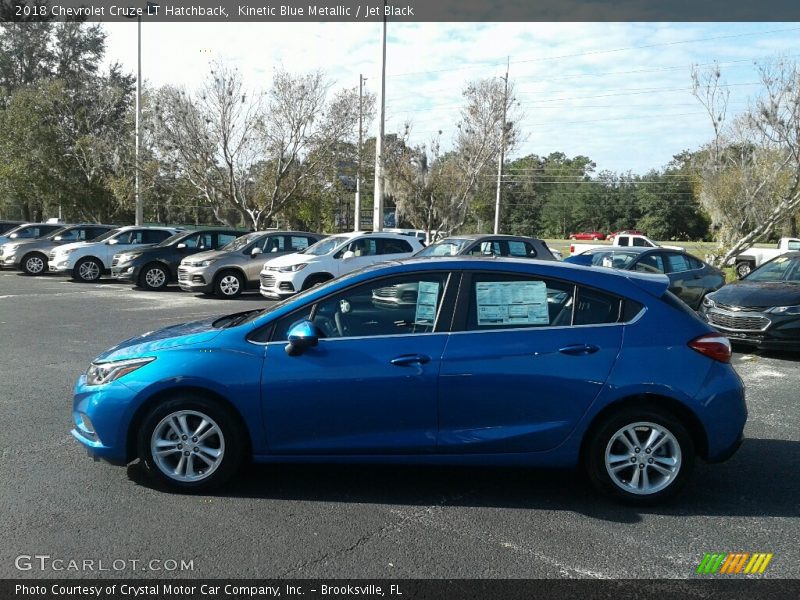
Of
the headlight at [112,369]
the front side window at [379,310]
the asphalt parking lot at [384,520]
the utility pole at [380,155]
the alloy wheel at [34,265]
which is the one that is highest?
the utility pole at [380,155]

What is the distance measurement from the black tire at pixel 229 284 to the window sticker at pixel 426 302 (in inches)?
524

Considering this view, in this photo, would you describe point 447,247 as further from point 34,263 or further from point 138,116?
point 138,116

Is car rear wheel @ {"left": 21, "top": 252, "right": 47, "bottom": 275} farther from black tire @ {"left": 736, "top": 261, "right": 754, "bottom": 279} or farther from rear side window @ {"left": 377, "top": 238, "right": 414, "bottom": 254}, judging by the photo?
black tire @ {"left": 736, "top": 261, "right": 754, "bottom": 279}

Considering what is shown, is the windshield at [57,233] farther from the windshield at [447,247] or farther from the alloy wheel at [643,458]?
the alloy wheel at [643,458]

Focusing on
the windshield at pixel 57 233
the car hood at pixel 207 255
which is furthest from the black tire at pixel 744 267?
the windshield at pixel 57 233

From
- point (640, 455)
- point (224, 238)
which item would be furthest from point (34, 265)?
point (640, 455)

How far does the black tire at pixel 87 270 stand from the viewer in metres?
20.4

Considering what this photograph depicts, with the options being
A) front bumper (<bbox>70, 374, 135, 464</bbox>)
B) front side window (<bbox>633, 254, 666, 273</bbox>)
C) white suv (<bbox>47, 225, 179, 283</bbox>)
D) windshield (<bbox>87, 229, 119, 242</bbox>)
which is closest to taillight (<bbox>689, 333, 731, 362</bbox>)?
front bumper (<bbox>70, 374, 135, 464</bbox>)

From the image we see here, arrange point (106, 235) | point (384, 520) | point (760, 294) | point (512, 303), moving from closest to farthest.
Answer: point (384, 520) < point (512, 303) < point (760, 294) < point (106, 235)

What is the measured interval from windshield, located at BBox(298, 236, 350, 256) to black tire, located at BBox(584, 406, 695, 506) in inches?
481

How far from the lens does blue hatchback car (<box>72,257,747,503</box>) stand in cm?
446

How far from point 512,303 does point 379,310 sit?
0.88 meters

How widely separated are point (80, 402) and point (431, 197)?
25340mm

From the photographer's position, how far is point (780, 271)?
1156 centimetres
